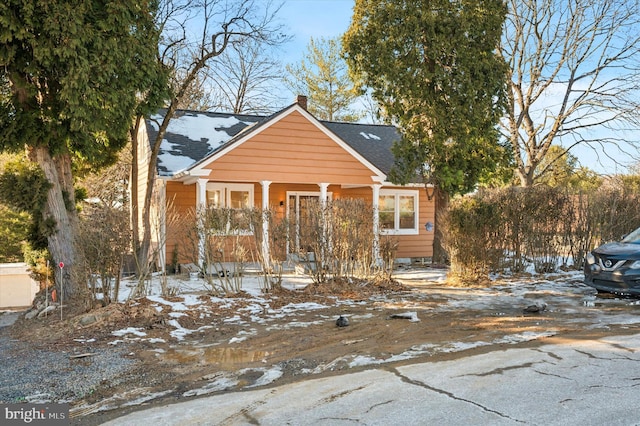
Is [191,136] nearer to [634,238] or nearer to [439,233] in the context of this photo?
[439,233]

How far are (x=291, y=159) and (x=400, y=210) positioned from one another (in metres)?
4.91

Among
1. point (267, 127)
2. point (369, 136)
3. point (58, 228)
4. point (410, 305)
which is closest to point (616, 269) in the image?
point (410, 305)

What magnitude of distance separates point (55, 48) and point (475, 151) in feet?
36.2

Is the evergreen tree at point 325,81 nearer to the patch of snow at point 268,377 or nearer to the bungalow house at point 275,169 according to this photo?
the bungalow house at point 275,169

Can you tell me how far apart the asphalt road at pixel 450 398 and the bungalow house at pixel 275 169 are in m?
6.10

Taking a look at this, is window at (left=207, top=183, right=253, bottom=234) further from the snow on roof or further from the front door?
the front door

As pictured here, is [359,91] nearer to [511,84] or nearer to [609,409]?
[511,84]

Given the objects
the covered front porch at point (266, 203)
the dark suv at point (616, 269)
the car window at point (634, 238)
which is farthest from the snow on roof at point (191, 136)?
the car window at point (634, 238)

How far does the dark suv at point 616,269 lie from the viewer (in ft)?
30.7

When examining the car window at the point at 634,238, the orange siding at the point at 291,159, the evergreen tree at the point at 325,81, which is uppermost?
the evergreen tree at the point at 325,81

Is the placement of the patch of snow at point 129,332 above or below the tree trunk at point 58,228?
below

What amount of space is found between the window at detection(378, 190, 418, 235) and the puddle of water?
38.1ft

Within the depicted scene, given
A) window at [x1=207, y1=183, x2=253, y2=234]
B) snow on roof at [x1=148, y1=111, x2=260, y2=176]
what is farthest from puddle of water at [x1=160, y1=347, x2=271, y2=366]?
snow on roof at [x1=148, y1=111, x2=260, y2=176]

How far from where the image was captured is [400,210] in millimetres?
17672
